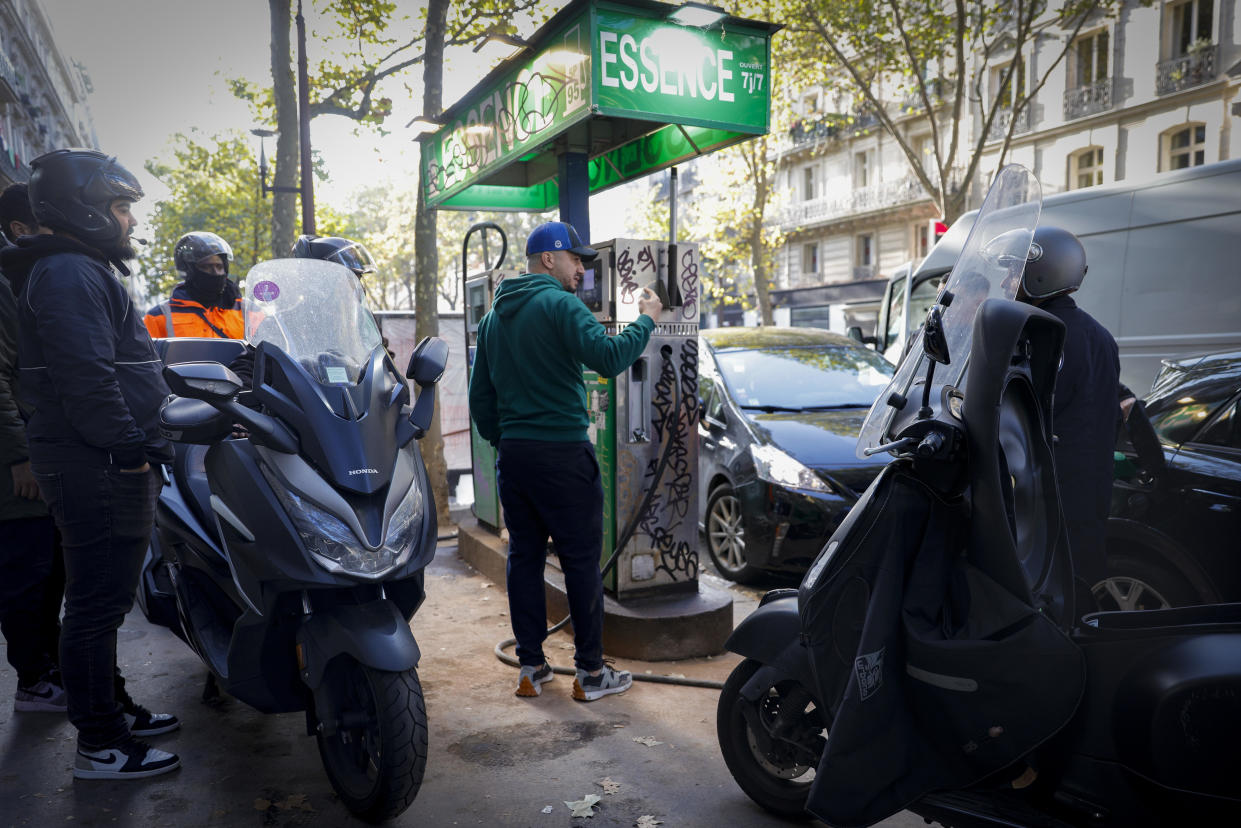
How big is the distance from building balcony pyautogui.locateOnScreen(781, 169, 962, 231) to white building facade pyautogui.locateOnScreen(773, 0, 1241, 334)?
0.17 feet

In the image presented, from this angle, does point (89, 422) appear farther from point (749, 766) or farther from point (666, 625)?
point (666, 625)

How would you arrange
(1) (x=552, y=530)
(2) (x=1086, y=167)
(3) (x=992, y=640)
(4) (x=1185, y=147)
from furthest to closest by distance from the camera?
(2) (x=1086, y=167), (4) (x=1185, y=147), (1) (x=552, y=530), (3) (x=992, y=640)

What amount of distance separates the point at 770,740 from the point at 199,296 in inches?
152

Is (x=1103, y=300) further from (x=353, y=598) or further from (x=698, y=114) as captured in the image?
(x=353, y=598)

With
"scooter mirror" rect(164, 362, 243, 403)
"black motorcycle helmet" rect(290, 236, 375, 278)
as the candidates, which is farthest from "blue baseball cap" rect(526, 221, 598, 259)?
"scooter mirror" rect(164, 362, 243, 403)

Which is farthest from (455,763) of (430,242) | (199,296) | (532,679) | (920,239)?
(920,239)

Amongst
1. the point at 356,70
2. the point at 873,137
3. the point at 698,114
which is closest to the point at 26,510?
the point at 698,114

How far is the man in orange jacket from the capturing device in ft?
15.9

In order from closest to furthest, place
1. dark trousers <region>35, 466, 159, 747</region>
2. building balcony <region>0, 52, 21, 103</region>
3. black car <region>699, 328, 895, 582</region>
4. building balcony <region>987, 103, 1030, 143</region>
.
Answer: dark trousers <region>35, 466, 159, 747</region>
black car <region>699, 328, 895, 582</region>
building balcony <region>0, 52, 21, 103</region>
building balcony <region>987, 103, 1030, 143</region>

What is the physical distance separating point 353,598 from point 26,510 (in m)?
1.72

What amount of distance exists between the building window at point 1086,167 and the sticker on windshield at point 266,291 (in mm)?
24321

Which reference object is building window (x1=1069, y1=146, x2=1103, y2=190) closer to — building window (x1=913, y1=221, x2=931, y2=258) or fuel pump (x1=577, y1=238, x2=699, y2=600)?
building window (x1=913, y1=221, x2=931, y2=258)

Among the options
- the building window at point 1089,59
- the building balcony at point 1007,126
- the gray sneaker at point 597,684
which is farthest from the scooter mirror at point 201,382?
the building balcony at point 1007,126

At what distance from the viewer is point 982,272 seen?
7.72 ft
